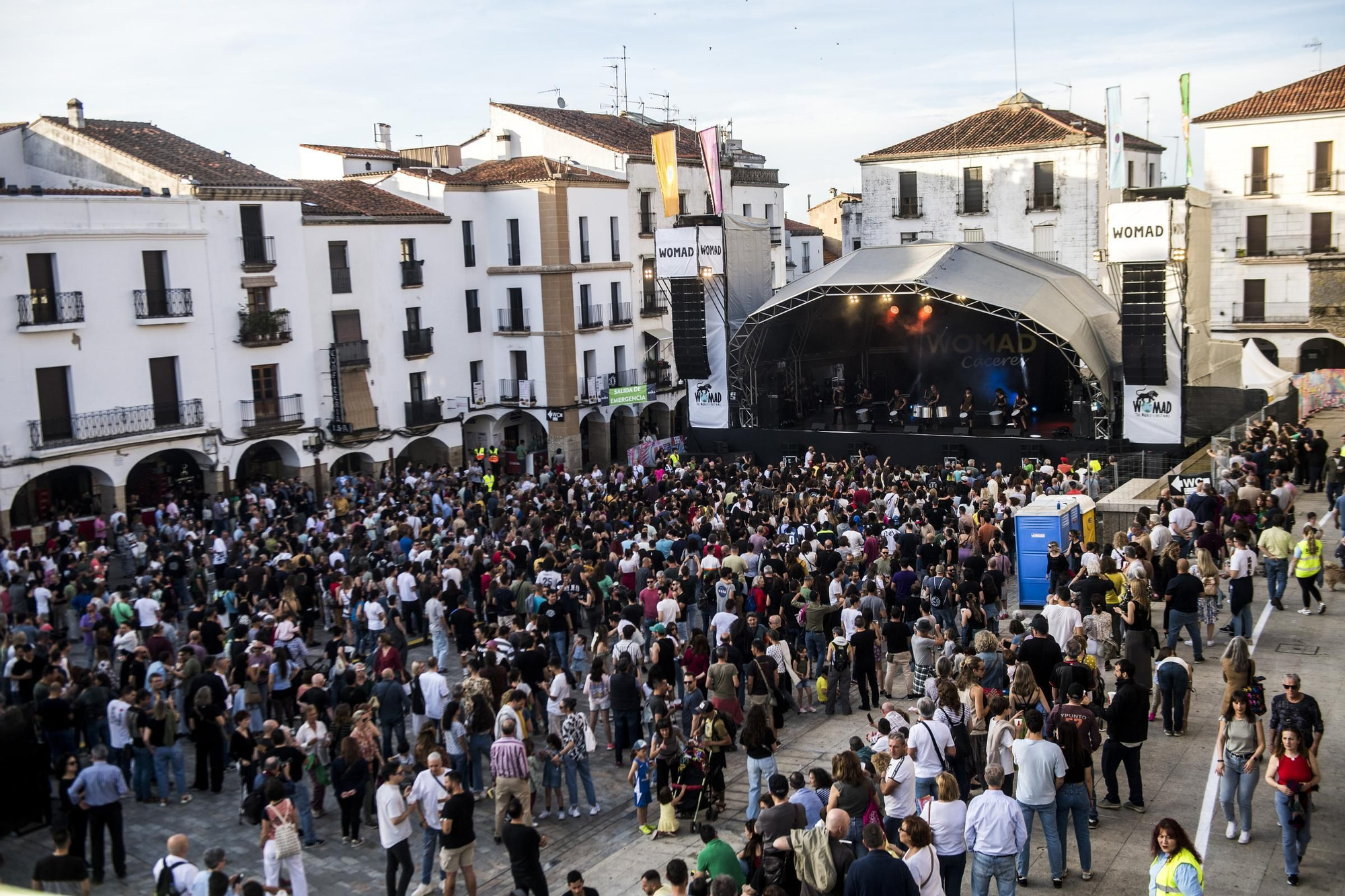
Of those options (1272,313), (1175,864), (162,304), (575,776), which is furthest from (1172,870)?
(1272,313)

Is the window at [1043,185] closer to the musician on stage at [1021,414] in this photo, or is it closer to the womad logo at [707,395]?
the musician on stage at [1021,414]

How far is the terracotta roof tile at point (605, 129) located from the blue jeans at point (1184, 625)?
3046 cm

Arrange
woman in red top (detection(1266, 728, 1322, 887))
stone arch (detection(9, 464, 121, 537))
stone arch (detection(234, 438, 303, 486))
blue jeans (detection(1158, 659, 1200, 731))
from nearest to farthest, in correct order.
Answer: woman in red top (detection(1266, 728, 1322, 887))
blue jeans (detection(1158, 659, 1200, 731))
stone arch (detection(9, 464, 121, 537))
stone arch (detection(234, 438, 303, 486))

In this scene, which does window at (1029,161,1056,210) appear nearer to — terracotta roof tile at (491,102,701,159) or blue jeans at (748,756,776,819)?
terracotta roof tile at (491,102,701,159)

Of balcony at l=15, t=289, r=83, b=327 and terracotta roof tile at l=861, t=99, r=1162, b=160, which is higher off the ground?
terracotta roof tile at l=861, t=99, r=1162, b=160

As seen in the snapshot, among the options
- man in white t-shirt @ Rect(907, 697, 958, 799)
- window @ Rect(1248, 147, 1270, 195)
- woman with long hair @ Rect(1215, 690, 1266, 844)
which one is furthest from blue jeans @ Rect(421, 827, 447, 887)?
window @ Rect(1248, 147, 1270, 195)

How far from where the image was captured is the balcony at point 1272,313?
39.4m

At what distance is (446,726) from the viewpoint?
11.5 m

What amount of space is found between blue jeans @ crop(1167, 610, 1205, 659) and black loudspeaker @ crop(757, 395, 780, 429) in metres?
20.8

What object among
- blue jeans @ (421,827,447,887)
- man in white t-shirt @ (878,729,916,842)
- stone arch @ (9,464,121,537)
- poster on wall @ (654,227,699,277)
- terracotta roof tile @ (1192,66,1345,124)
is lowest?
blue jeans @ (421,827,447,887)

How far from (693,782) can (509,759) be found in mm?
1678

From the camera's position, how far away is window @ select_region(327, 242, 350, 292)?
32.9m

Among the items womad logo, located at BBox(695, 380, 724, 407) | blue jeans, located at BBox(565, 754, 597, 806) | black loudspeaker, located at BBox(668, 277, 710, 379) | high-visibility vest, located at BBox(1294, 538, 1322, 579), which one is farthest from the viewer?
womad logo, located at BBox(695, 380, 724, 407)

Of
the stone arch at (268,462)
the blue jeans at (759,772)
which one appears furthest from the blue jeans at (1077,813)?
the stone arch at (268,462)
